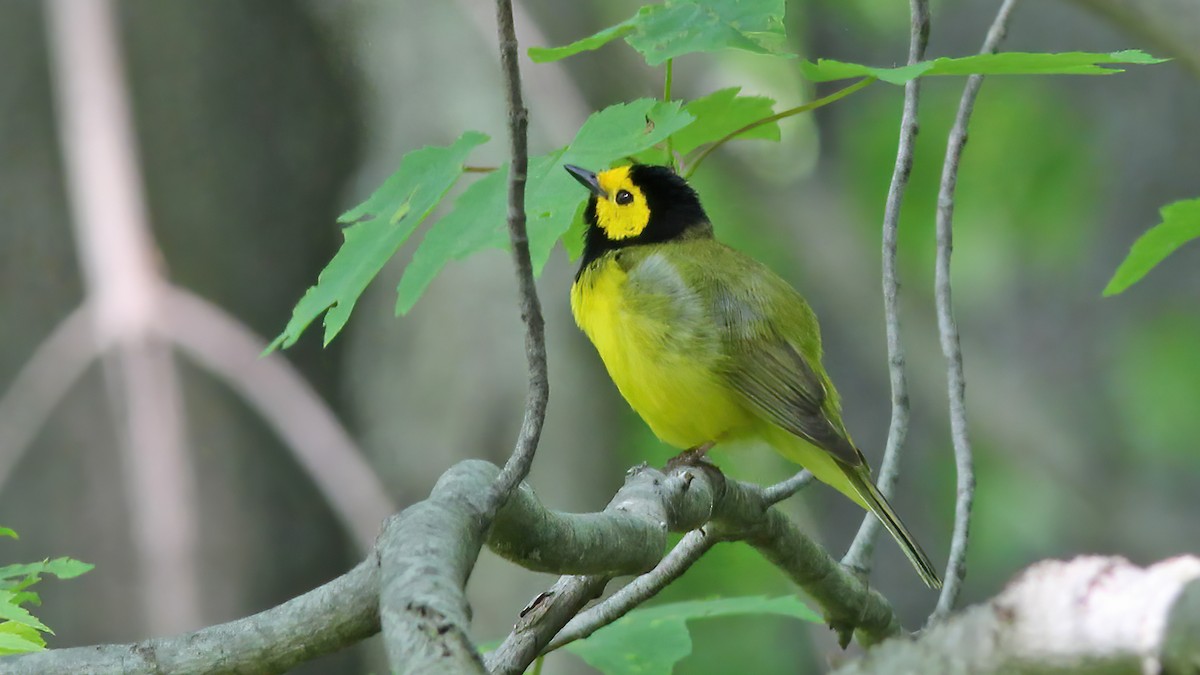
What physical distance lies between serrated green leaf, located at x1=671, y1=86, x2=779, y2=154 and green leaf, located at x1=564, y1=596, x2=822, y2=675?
0.95 meters

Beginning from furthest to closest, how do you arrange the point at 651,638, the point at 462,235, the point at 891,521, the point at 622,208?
the point at 622,208
the point at 891,521
the point at 651,638
the point at 462,235

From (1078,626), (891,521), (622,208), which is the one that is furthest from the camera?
(622,208)

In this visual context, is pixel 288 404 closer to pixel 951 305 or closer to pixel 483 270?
pixel 483 270

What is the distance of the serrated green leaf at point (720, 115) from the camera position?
2691mm

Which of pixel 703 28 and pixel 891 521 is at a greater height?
pixel 703 28

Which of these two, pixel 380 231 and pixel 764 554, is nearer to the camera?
pixel 380 231

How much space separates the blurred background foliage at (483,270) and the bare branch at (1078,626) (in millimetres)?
3601

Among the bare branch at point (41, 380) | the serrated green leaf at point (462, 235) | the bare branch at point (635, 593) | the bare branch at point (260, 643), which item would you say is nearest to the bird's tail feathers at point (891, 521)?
the bare branch at point (635, 593)

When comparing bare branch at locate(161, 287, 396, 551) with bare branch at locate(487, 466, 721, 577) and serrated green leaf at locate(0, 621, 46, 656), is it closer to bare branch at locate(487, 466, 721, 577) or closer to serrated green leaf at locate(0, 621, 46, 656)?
bare branch at locate(487, 466, 721, 577)

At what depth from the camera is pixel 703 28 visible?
221 centimetres

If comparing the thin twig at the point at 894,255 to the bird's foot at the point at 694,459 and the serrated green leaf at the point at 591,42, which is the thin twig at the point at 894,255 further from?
the serrated green leaf at the point at 591,42

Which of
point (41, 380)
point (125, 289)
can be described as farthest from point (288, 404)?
point (41, 380)

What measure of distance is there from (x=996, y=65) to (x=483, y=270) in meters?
4.59

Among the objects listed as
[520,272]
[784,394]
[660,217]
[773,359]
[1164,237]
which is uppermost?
[660,217]
